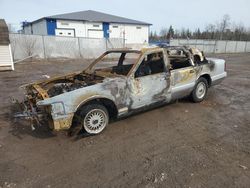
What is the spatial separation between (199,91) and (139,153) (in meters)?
3.41

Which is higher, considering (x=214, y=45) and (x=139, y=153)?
(x=214, y=45)

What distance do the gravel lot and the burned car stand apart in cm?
42

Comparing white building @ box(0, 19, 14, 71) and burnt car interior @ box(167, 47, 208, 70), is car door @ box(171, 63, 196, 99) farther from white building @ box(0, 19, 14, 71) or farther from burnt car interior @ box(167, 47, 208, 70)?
white building @ box(0, 19, 14, 71)

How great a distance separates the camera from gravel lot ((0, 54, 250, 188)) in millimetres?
2908

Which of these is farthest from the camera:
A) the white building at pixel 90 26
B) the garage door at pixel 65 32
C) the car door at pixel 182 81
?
the garage door at pixel 65 32

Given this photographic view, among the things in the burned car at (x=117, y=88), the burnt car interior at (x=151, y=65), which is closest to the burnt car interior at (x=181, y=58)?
the burned car at (x=117, y=88)

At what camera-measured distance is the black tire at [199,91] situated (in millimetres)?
5980

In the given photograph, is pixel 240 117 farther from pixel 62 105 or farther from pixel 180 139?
pixel 62 105

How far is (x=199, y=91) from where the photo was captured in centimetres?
612

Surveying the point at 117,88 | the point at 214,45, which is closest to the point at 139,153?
the point at 117,88

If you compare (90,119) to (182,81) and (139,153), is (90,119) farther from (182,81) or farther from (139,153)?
(182,81)

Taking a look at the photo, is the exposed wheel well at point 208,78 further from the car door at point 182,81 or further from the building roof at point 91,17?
the building roof at point 91,17

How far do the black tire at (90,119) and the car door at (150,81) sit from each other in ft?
2.44

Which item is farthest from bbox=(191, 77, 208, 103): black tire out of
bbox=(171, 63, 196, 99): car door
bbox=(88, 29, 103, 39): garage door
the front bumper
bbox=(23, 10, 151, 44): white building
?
bbox=(88, 29, 103, 39): garage door
